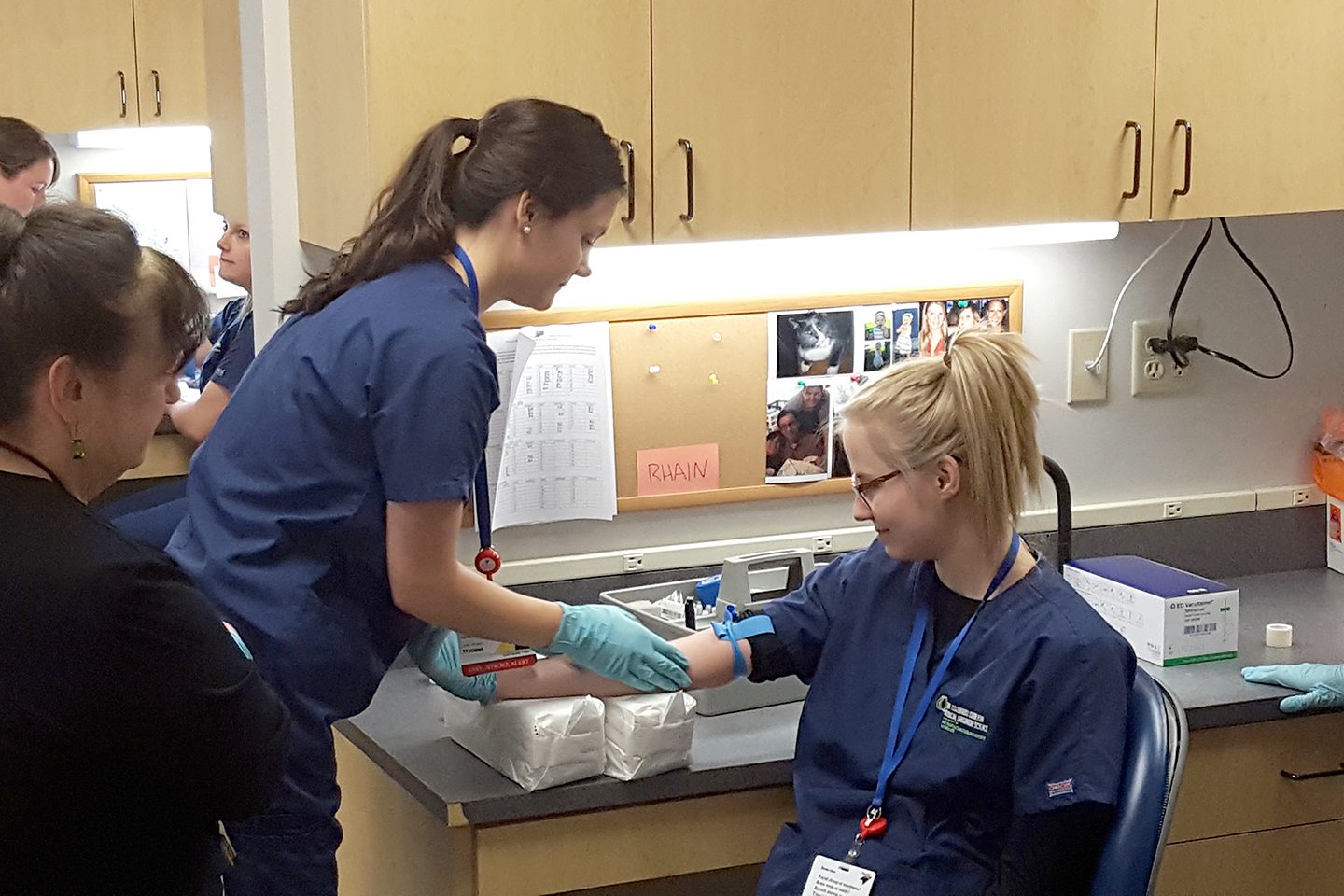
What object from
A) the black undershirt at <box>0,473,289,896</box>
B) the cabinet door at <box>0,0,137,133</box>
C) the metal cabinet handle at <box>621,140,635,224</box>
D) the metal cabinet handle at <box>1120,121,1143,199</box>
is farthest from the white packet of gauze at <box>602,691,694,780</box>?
the cabinet door at <box>0,0,137,133</box>

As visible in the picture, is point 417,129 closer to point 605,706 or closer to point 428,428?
point 428,428

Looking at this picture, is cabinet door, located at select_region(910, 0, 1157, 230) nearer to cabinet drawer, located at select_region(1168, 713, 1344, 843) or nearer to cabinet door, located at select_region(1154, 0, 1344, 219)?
cabinet door, located at select_region(1154, 0, 1344, 219)

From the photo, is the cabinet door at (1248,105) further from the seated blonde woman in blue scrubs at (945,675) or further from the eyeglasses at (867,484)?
the eyeglasses at (867,484)

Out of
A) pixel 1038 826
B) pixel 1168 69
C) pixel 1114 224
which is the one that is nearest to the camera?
pixel 1038 826

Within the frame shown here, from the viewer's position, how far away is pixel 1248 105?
8.03ft

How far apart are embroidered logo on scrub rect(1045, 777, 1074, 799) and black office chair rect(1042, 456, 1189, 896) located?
0.06 m

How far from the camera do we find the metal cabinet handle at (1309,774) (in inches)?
91.5

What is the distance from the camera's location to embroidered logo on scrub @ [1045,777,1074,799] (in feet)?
5.79

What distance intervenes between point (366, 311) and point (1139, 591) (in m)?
1.34

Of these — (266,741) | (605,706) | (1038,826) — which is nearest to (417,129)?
(605,706)

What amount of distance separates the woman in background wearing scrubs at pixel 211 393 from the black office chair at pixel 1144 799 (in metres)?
1.77

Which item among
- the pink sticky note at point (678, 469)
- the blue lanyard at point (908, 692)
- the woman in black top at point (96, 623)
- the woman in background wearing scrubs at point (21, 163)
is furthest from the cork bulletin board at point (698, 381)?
the woman in background wearing scrubs at point (21, 163)

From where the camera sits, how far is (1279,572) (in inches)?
117

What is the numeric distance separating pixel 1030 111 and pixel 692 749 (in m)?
1.04
